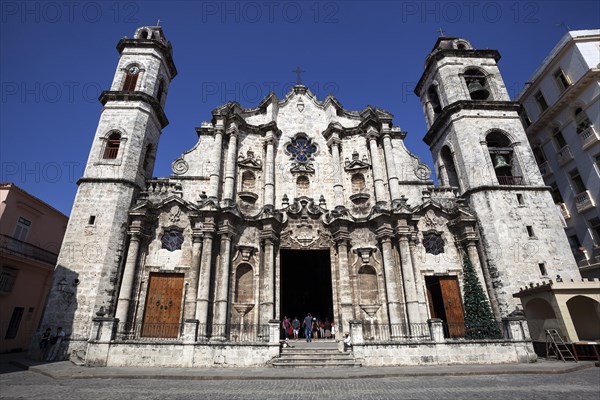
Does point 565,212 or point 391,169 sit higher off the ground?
point 391,169

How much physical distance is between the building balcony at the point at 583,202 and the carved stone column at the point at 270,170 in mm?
19590

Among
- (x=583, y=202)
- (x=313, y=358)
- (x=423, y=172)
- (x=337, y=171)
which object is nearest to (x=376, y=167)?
(x=337, y=171)

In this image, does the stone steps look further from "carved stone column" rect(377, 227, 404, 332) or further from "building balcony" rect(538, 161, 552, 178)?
"building balcony" rect(538, 161, 552, 178)

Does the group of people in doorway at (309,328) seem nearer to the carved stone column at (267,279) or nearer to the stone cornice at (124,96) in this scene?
the carved stone column at (267,279)

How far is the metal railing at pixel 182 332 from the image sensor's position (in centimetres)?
1440

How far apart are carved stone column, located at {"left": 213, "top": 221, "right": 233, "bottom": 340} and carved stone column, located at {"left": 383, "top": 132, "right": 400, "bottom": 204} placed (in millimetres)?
9305

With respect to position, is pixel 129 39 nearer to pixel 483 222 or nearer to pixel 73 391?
pixel 73 391

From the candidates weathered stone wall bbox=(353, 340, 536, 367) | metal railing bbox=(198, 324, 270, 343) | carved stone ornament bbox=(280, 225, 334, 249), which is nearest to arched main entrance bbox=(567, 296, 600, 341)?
weathered stone wall bbox=(353, 340, 536, 367)

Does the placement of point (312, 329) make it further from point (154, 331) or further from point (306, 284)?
point (154, 331)

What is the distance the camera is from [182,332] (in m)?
14.4

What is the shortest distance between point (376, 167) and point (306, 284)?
29.6 feet

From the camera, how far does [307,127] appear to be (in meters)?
22.0

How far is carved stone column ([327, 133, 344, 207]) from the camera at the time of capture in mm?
18922

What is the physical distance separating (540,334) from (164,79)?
1007 inches
